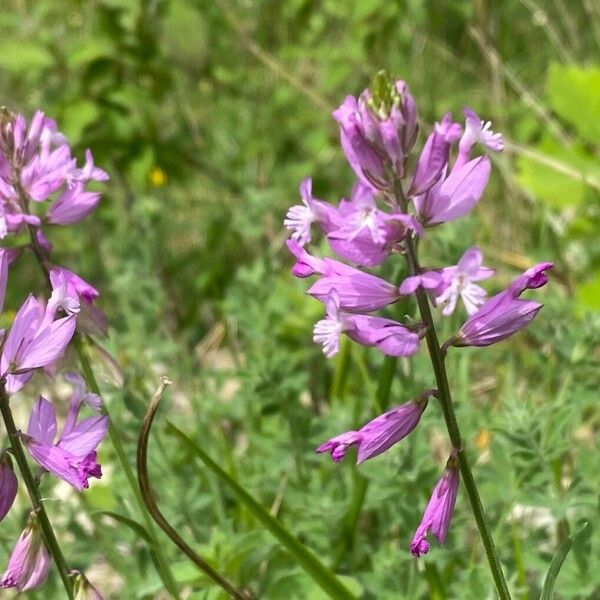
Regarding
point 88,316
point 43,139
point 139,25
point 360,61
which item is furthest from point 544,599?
point 139,25

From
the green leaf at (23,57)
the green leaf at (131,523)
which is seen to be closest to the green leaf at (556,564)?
the green leaf at (131,523)

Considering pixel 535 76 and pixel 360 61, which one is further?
pixel 535 76

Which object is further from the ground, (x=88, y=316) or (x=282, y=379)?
(x=88, y=316)

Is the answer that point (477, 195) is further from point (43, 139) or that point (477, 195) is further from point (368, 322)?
point (43, 139)

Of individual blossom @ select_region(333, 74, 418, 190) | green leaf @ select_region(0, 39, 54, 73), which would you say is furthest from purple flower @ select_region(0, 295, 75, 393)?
green leaf @ select_region(0, 39, 54, 73)

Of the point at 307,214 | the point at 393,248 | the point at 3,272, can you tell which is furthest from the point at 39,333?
the point at 393,248

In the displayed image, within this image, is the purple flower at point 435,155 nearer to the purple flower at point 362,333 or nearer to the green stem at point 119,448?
the purple flower at point 362,333
